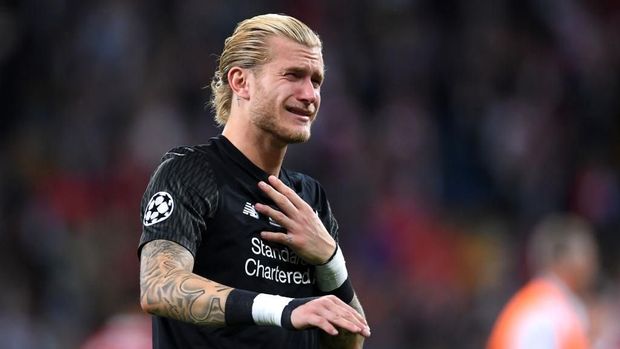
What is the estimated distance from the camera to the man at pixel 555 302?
6.83 m

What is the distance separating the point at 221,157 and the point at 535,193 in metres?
8.23

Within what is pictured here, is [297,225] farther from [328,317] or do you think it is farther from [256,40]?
[328,317]

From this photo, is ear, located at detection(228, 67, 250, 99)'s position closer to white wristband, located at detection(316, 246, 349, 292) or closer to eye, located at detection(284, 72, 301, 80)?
eye, located at detection(284, 72, 301, 80)

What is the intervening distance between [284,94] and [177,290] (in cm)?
81

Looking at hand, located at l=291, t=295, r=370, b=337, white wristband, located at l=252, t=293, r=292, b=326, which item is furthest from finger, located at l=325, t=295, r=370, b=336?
white wristband, located at l=252, t=293, r=292, b=326

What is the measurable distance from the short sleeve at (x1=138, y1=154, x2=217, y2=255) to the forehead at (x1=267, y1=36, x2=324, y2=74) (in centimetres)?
42

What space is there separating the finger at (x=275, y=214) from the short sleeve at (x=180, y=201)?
16 centimetres

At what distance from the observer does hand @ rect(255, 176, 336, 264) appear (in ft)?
13.5

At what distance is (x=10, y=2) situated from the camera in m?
13.2

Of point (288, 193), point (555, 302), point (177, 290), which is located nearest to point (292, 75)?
point (288, 193)

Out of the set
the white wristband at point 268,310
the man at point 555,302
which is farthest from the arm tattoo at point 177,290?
the man at point 555,302

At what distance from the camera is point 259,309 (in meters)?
3.57

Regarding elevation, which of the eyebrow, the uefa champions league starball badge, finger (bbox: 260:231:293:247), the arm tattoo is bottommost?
the arm tattoo

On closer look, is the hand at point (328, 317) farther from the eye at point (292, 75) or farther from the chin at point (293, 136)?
the eye at point (292, 75)
